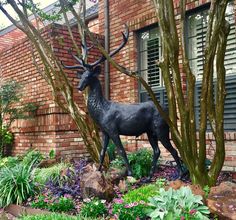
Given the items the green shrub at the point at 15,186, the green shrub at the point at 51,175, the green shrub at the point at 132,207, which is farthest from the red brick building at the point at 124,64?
the green shrub at the point at 132,207

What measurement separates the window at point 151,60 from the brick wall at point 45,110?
1345 mm

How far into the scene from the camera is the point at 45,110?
8.30m

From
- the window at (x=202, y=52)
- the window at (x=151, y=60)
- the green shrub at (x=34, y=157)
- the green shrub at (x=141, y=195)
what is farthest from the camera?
the window at (x=151, y=60)

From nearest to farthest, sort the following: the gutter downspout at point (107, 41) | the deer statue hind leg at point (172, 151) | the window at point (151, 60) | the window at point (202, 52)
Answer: the deer statue hind leg at point (172, 151)
the window at point (202, 52)
the window at point (151, 60)
the gutter downspout at point (107, 41)

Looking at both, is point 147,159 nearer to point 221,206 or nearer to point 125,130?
point 125,130

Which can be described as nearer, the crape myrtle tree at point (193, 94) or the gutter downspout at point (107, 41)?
the crape myrtle tree at point (193, 94)

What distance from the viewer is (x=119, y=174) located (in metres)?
5.43

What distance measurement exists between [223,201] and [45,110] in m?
5.62

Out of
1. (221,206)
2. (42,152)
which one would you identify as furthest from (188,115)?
(42,152)

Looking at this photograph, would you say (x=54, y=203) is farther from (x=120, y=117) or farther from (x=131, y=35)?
(x=131, y=35)

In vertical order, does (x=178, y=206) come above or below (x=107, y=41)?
below

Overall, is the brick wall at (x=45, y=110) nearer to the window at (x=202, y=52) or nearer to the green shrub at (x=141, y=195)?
the window at (x=202, y=52)

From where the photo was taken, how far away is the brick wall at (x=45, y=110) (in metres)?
8.06

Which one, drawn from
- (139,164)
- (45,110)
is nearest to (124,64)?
(45,110)
